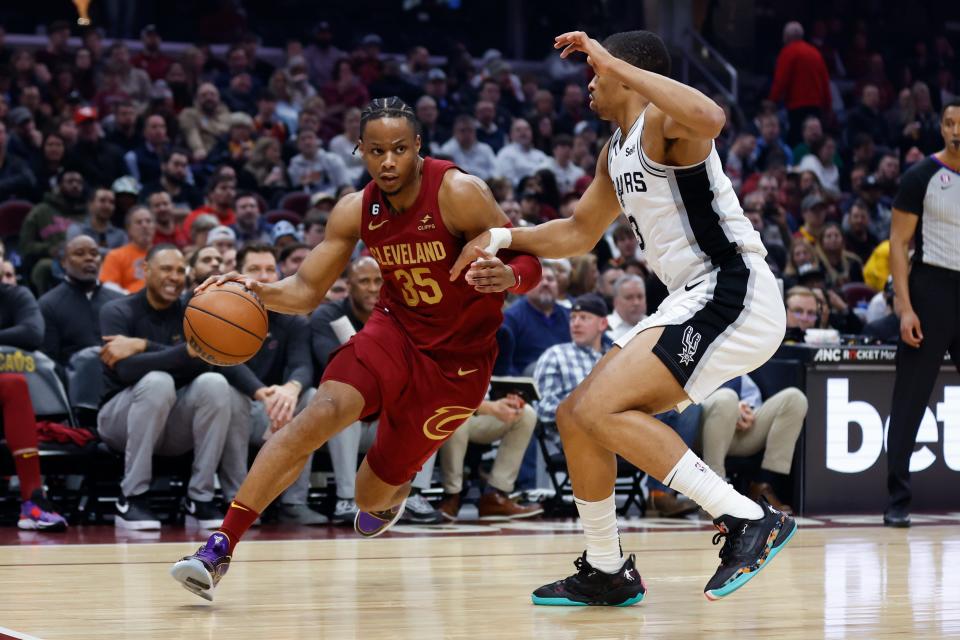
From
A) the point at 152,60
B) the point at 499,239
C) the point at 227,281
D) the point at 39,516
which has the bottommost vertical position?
the point at 39,516

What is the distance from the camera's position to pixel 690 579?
4922 millimetres

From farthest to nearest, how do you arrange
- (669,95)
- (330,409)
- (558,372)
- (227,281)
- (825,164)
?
(825,164) < (558,372) < (227,281) < (330,409) < (669,95)

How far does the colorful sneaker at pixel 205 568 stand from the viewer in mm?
4004

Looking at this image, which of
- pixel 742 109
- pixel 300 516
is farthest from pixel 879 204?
pixel 300 516

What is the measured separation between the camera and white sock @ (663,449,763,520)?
3.92 metres

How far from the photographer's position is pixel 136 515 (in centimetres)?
659

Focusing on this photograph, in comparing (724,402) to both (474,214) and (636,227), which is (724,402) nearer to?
(474,214)

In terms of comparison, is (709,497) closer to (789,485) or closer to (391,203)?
(391,203)

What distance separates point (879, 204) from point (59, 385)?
30.5ft

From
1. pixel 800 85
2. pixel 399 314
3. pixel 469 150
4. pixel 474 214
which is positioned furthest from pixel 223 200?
pixel 800 85

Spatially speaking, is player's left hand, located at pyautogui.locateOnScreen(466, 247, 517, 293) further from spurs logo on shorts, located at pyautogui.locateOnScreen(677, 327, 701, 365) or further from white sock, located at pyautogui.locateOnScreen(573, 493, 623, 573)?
white sock, located at pyautogui.locateOnScreen(573, 493, 623, 573)

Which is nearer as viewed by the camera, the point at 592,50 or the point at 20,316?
the point at 592,50

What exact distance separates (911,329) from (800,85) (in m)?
9.18

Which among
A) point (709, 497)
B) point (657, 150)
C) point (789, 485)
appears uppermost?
point (657, 150)
